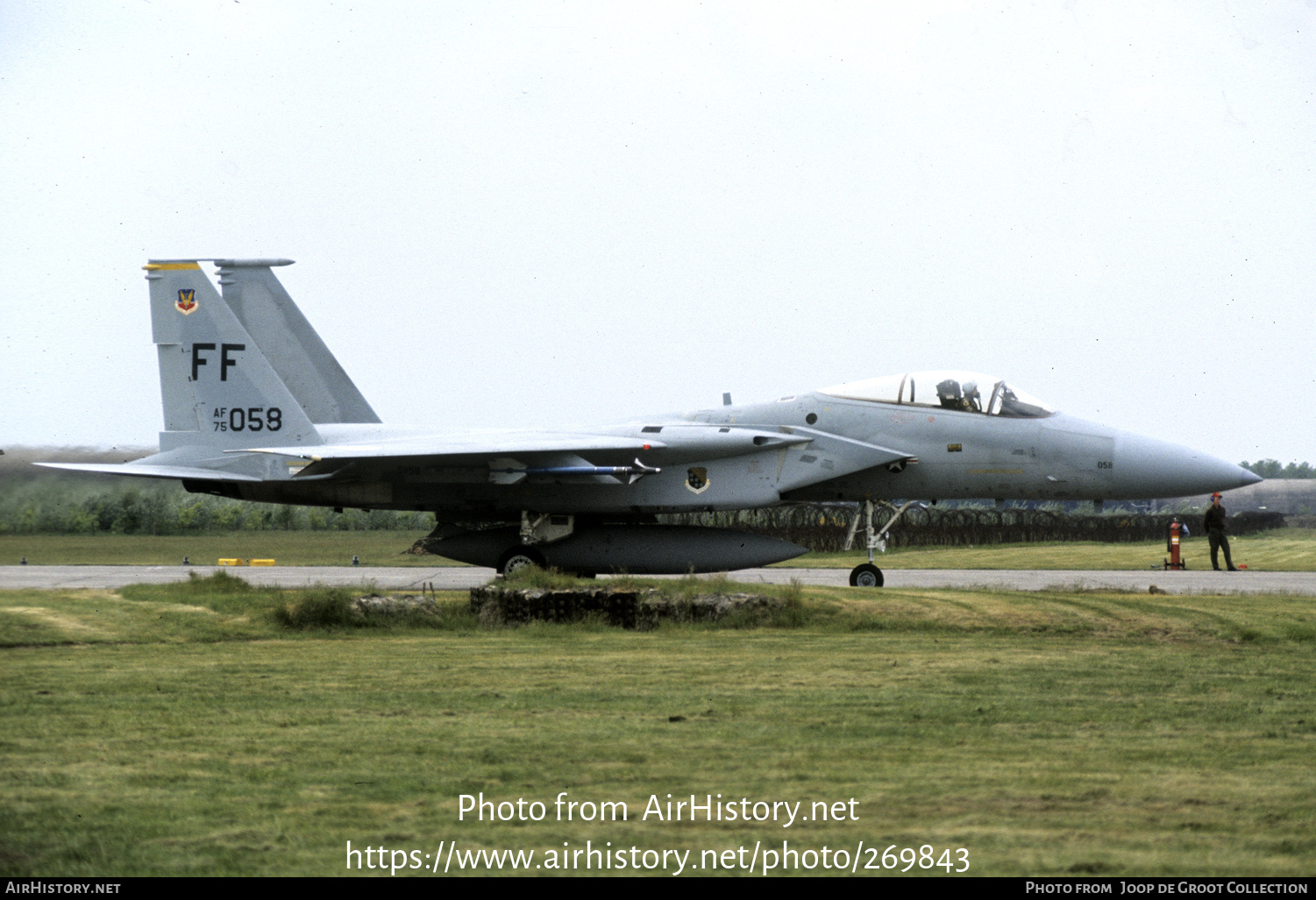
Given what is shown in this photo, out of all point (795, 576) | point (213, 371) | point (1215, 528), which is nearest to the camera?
point (213, 371)

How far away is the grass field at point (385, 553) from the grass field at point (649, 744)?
6996 mm

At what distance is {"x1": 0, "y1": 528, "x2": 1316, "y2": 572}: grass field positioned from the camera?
1691 cm

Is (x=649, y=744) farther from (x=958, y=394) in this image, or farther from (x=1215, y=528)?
(x=1215, y=528)

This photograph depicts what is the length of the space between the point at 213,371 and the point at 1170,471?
534 inches

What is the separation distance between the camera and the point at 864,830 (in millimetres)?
4160

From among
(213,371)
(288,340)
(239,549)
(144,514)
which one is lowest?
(239,549)

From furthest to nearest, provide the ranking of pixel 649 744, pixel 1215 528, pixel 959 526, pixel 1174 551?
pixel 959 526 → pixel 1174 551 → pixel 1215 528 → pixel 649 744

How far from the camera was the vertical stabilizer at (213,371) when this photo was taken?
1739 cm

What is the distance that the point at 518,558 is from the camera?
16.9 meters

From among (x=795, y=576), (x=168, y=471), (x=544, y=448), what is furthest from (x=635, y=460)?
(x=168, y=471)

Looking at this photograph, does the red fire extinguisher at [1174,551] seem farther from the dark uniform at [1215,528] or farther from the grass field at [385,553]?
the dark uniform at [1215,528]

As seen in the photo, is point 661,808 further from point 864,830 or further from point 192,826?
point 192,826

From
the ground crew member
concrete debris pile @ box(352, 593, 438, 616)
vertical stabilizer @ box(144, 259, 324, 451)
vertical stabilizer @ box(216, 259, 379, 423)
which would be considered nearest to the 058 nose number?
vertical stabilizer @ box(144, 259, 324, 451)
